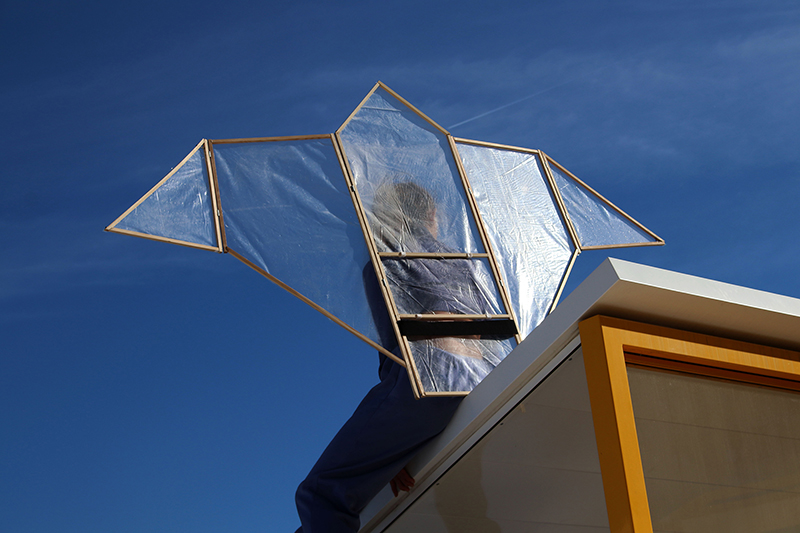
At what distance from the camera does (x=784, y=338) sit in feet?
8.29

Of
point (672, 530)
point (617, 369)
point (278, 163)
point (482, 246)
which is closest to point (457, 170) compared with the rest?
point (482, 246)

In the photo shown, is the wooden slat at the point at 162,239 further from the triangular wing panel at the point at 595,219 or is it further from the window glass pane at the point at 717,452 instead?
the triangular wing panel at the point at 595,219

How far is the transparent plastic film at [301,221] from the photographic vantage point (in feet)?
10.2

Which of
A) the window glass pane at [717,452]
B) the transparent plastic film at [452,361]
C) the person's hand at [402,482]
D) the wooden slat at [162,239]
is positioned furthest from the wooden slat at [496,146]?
the window glass pane at [717,452]

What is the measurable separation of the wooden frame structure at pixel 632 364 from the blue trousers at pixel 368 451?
917 millimetres

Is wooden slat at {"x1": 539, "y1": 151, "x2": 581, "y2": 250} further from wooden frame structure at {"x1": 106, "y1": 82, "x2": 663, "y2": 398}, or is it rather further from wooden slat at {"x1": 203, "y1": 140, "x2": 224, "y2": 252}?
wooden slat at {"x1": 203, "y1": 140, "x2": 224, "y2": 252}

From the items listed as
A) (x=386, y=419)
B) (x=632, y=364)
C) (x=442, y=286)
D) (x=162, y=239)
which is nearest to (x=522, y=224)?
(x=442, y=286)

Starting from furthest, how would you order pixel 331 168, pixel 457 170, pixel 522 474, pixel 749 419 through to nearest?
pixel 457 170 → pixel 331 168 → pixel 522 474 → pixel 749 419

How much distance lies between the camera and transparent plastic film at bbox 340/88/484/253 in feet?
11.2

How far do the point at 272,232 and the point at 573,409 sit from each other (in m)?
1.46

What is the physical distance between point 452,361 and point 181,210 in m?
1.29

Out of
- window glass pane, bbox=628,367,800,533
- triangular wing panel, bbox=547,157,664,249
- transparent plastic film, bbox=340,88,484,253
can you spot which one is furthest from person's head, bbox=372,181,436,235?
window glass pane, bbox=628,367,800,533

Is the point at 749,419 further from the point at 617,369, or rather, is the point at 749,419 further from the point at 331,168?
the point at 331,168

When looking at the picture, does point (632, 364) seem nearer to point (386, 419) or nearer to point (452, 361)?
point (452, 361)
